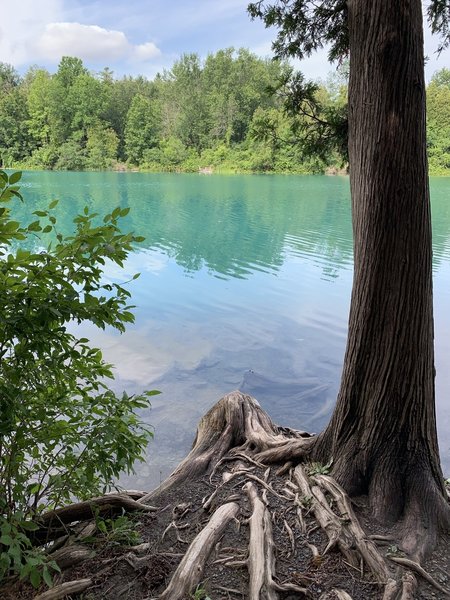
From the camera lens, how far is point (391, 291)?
8.71 ft

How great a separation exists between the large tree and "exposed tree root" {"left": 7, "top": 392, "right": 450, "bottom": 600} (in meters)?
0.24

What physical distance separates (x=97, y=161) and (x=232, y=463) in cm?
6064

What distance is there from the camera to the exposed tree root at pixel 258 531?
83.5 inches

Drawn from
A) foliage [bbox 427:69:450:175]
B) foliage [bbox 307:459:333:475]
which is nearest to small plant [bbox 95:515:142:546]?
foliage [bbox 307:459:333:475]

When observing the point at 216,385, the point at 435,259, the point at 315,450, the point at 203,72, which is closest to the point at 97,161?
the point at 203,72

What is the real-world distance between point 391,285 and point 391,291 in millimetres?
35

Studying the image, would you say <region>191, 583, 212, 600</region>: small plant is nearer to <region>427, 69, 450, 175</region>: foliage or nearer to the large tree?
the large tree

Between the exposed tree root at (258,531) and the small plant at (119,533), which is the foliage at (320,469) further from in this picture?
the small plant at (119,533)

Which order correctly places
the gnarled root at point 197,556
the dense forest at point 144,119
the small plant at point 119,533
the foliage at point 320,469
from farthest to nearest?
1. the dense forest at point 144,119
2. the foliage at point 320,469
3. the small plant at point 119,533
4. the gnarled root at point 197,556

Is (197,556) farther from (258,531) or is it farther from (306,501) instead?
(306,501)

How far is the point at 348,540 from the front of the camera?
7.74 feet

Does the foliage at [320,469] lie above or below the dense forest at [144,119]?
below

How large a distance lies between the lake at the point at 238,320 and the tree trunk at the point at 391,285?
2.82 meters

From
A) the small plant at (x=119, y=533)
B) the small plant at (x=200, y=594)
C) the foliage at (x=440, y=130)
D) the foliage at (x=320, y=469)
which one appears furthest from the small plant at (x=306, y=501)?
the foliage at (x=440, y=130)
